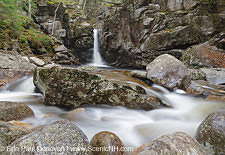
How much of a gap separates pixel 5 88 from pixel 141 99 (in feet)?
18.5

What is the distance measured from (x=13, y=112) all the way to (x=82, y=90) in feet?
5.45

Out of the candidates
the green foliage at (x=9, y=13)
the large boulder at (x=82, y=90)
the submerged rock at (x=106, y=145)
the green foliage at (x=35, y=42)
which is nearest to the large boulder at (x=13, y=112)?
the large boulder at (x=82, y=90)

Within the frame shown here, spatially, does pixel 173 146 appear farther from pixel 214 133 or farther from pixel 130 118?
pixel 130 118

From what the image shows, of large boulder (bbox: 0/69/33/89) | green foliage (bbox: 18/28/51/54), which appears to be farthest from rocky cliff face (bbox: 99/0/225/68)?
large boulder (bbox: 0/69/33/89)

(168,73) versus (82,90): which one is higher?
(168,73)

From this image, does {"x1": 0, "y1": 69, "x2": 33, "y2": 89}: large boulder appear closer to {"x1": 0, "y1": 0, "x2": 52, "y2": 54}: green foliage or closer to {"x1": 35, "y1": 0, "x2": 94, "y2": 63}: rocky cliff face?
{"x1": 0, "y1": 0, "x2": 52, "y2": 54}: green foliage

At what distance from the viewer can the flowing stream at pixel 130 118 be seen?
111 inches

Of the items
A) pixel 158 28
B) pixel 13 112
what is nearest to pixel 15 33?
pixel 13 112

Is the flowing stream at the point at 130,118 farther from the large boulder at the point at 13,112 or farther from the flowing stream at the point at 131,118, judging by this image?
the large boulder at the point at 13,112

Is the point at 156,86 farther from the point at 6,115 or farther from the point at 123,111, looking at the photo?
the point at 6,115

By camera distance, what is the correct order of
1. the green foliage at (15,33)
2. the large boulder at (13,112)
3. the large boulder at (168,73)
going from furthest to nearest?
1. the green foliage at (15,33)
2. the large boulder at (168,73)
3. the large boulder at (13,112)

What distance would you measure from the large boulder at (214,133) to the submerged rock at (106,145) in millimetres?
1539

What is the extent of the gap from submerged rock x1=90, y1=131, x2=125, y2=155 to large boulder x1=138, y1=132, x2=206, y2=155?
0.57m

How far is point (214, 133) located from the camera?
82.7 inches
